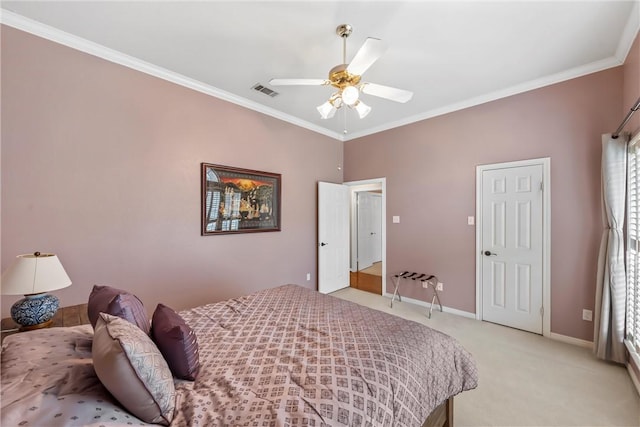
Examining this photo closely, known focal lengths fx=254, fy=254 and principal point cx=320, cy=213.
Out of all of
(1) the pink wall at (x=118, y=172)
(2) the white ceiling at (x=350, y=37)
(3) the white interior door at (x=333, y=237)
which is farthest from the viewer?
(3) the white interior door at (x=333, y=237)

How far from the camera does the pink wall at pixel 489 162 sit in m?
2.58

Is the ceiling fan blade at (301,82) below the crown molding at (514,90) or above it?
below

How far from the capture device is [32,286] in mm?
1503

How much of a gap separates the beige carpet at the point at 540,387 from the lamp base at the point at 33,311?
8.91 ft

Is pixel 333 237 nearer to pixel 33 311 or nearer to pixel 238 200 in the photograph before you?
pixel 238 200

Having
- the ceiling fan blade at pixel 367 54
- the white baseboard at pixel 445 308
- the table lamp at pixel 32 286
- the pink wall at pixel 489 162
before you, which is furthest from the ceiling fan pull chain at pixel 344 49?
the white baseboard at pixel 445 308

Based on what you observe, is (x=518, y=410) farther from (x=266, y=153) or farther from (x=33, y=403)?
(x=266, y=153)

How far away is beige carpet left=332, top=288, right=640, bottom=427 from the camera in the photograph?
1.72 meters

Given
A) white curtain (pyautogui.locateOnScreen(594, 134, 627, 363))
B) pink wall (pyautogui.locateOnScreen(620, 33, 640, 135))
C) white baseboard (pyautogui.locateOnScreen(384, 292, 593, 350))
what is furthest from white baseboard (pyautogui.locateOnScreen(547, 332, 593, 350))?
pink wall (pyautogui.locateOnScreen(620, 33, 640, 135))

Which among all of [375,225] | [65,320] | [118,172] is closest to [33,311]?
[65,320]

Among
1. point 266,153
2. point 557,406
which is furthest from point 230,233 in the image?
point 557,406

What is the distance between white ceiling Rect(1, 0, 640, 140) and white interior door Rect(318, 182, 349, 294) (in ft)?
6.15

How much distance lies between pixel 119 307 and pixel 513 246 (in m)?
3.75

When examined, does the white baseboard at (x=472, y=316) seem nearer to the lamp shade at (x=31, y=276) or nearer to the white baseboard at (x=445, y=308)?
the white baseboard at (x=445, y=308)
